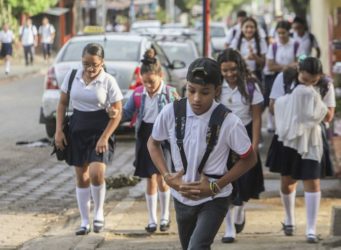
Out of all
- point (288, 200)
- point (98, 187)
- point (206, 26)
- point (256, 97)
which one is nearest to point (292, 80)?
point (256, 97)

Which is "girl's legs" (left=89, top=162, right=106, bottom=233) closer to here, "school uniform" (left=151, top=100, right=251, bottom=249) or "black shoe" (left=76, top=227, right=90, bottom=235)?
"black shoe" (left=76, top=227, right=90, bottom=235)

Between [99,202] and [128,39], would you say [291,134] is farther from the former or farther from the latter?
[128,39]

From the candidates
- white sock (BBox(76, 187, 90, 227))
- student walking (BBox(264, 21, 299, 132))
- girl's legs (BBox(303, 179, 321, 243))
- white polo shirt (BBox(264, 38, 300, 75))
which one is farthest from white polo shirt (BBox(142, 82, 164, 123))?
white polo shirt (BBox(264, 38, 300, 75))

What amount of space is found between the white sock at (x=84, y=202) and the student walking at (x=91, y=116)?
2 centimetres

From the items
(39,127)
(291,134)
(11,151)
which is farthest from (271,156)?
(39,127)

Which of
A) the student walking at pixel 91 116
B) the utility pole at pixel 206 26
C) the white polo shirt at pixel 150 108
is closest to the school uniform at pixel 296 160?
the white polo shirt at pixel 150 108

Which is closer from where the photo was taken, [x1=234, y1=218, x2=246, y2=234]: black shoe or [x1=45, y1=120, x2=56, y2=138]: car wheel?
[x1=234, y1=218, x2=246, y2=234]: black shoe

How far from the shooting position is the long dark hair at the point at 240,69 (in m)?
7.96

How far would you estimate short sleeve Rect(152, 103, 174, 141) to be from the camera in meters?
5.87

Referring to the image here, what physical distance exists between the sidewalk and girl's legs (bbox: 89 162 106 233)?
0.34 feet

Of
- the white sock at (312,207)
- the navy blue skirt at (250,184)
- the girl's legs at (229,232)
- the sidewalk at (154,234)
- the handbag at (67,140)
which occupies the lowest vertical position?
the sidewalk at (154,234)

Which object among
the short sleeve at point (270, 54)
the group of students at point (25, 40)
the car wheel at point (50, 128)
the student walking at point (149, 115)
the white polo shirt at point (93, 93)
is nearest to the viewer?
the white polo shirt at point (93, 93)

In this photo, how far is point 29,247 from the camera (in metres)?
7.85

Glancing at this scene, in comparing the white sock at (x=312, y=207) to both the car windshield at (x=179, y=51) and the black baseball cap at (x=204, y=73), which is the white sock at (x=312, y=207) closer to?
the black baseball cap at (x=204, y=73)
